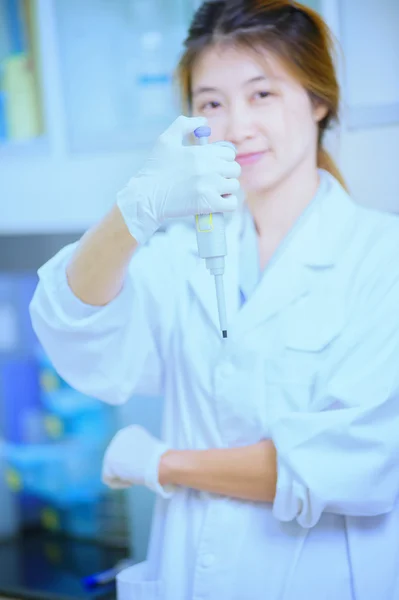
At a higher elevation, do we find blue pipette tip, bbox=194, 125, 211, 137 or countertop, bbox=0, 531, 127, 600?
blue pipette tip, bbox=194, 125, 211, 137

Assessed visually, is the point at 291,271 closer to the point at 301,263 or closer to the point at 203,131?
the point at 301,263

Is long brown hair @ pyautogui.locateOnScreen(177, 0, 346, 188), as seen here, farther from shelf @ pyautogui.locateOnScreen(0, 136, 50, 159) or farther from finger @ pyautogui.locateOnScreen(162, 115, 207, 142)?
shelf @ pyautogui.locateOnScreen(0, 136, 50, 159)

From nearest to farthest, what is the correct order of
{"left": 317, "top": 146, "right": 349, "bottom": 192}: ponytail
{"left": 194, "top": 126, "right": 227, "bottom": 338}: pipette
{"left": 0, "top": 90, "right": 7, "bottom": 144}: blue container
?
{"left": 194, "top": 126, "right": 227, "bottom": 338}: pipette, {"left": 317, "top": 146, "right": 349, "bottom": 192}: ponytail, {"left": 0, "top": 90, "right": 7, "bottom": 144}: blue container

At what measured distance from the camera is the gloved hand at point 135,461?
1.33m

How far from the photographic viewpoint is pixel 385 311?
116cm

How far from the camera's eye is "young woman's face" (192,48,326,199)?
4.16 feet

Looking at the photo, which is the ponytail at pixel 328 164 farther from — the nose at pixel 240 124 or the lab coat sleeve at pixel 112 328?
the lab coat sleeve at pixel 112 328

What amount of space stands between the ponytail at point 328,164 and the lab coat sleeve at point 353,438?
29 centimetres

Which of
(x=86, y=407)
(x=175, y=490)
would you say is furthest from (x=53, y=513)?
(x=175, y=490)

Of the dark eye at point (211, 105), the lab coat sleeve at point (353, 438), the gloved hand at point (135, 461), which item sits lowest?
the gloved hand at point (135, 461)

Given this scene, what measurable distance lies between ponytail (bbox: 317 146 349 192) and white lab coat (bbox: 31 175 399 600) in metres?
0.06

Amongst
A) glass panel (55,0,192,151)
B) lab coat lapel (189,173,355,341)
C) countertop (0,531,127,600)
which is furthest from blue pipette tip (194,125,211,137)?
countertop (0,531,127,600)

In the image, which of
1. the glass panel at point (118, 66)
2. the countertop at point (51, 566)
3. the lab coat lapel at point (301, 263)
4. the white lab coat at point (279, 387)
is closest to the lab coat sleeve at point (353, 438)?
the white lab coat at point (279, 387)

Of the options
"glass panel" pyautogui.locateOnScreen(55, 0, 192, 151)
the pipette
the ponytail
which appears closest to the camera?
the pipette
